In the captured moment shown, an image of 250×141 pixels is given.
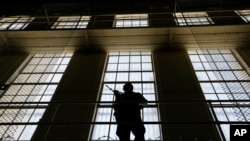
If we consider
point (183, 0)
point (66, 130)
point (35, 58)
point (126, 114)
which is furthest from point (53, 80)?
point (183, 0)

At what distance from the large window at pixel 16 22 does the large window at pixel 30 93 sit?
5.53 feet

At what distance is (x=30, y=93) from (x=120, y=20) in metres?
4.25

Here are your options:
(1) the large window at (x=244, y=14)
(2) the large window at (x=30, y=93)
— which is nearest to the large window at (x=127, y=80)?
(2) the large window at (x=30, y=93)

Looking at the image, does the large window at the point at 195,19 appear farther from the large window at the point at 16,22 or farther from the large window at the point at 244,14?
the large window at the point at 16,22

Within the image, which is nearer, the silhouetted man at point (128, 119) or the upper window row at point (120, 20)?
the silhouetted man at point (128, 119)

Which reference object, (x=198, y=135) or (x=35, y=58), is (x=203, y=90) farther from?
(x=35, y=58)

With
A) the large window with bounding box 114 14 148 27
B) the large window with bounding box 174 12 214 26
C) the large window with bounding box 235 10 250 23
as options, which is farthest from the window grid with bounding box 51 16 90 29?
the large window with bounding box 235 10 250 23

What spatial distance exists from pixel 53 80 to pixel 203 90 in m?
3.98

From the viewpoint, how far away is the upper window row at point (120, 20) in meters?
9.33

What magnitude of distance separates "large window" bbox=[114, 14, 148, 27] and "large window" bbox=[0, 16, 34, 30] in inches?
128

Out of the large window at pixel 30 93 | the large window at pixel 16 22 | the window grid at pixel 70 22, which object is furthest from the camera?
the large window at pixel 16 22

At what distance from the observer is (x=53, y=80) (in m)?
7.52

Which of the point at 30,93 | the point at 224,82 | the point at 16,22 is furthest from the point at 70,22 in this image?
the point at 224,82

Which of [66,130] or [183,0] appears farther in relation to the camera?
[183,0]
